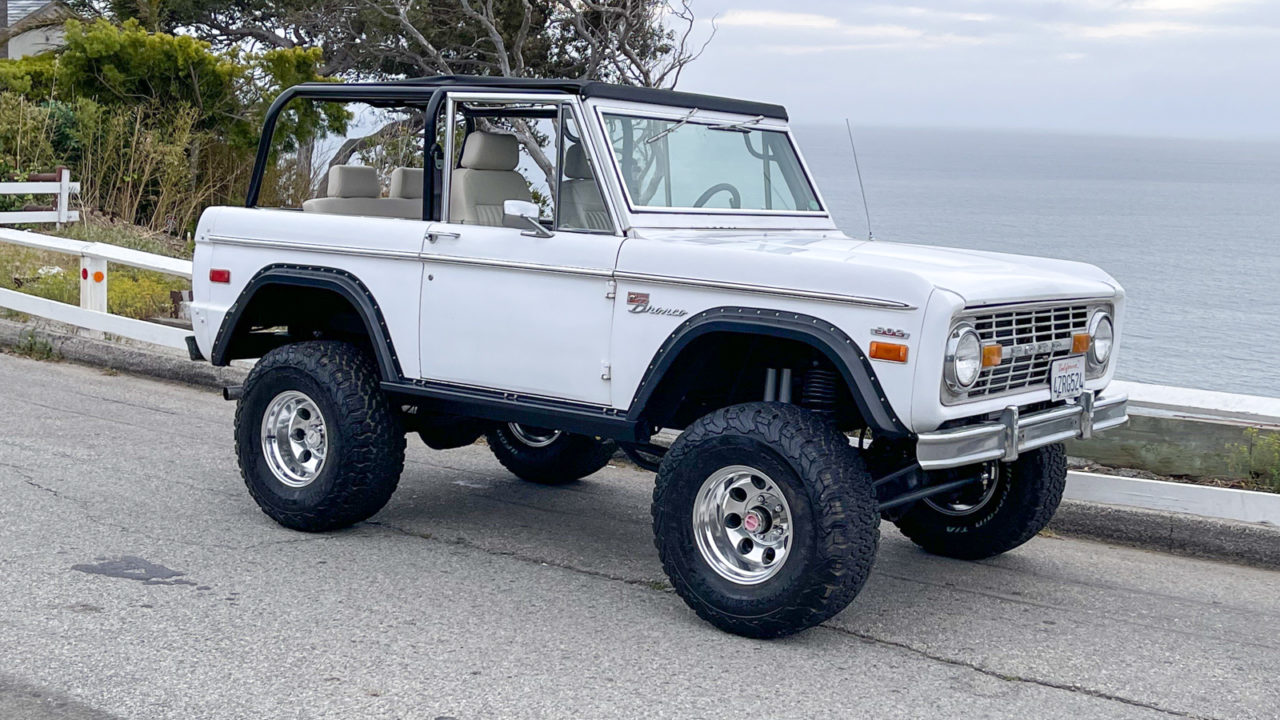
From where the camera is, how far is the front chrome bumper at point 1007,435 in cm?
499

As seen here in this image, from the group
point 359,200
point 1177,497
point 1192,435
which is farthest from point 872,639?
point 359,200

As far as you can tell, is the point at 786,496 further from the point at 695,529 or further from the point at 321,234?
the point at 321,234

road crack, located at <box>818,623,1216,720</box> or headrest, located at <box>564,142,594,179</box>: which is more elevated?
headrest, located at <box>564,142,594,179</box>

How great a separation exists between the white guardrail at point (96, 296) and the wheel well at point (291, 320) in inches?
138

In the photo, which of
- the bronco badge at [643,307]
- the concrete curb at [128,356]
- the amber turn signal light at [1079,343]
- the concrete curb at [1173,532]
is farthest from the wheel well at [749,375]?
the concrete curb at [128,356]

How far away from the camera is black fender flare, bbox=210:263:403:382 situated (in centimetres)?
638

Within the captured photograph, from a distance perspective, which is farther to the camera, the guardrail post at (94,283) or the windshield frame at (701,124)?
the guardrail post at (94,283)

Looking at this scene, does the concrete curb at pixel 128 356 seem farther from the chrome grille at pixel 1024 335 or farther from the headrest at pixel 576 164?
the chrome grille at pixel 1024 335

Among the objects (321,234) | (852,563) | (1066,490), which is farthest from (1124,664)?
(321,234)

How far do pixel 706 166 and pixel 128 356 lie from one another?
20.7ft

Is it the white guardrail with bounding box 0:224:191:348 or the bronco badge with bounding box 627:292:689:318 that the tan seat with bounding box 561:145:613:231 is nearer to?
the bronco badge with bounding box 627:292:689:318

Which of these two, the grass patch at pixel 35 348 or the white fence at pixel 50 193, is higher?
the white fence at pixel 50 193

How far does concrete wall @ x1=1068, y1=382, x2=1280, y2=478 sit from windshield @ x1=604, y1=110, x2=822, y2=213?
2.10 metres

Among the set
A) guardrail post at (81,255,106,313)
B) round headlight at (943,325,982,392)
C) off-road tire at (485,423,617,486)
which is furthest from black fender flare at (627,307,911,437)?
guardrail post at (81,255,106,313)
